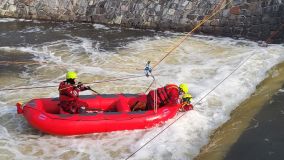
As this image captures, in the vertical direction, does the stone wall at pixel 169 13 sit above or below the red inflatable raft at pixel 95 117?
above

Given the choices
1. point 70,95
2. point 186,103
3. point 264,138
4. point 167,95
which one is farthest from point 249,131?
point 70,95

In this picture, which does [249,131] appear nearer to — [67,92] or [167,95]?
[167,95]

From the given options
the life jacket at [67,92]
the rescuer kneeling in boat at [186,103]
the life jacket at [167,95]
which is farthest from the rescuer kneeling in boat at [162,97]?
the life jacket at [67,92]

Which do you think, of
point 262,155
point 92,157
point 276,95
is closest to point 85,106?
point 92,157

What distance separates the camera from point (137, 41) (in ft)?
50.5

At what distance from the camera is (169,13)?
16.3 m

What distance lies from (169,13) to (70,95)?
872cm

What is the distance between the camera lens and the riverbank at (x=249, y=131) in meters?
7.70

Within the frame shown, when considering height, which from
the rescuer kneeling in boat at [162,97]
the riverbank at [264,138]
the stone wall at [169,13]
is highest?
the stone wall at [169,13]

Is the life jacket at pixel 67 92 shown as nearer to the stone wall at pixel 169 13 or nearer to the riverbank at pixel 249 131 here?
the riverbank at pixel 249 131

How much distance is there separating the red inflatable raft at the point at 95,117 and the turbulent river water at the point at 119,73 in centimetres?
21

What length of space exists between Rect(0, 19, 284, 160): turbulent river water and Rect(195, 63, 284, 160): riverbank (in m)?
0.24

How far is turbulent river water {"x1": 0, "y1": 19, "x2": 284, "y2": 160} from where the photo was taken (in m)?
8.22

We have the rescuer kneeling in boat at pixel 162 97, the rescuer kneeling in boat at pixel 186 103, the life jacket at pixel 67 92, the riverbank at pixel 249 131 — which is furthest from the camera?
the rescuer kneeling in boat at pixel 186 103
